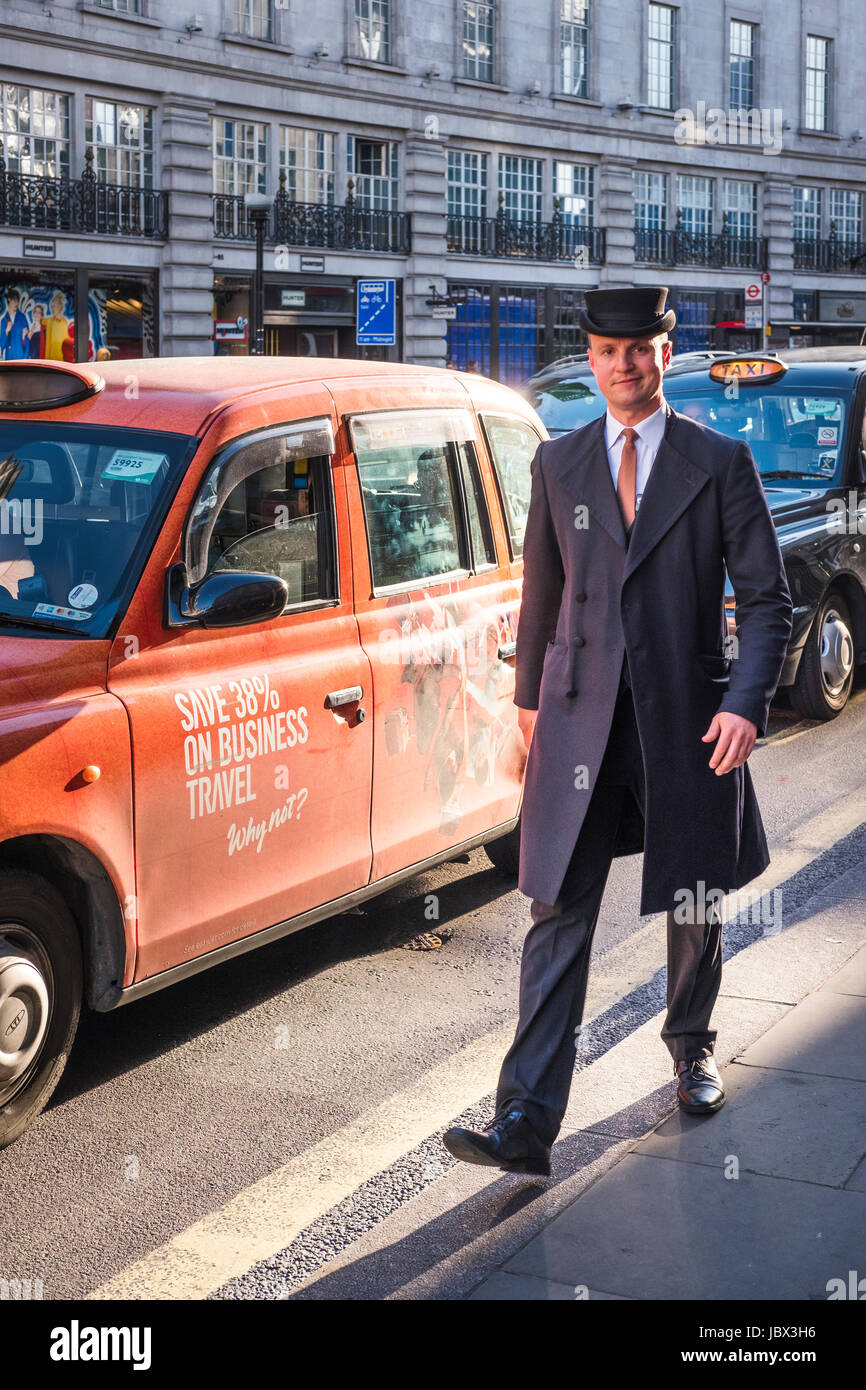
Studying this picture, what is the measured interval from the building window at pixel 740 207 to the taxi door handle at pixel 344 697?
4322cm

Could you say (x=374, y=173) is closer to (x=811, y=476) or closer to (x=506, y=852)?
(x=811, y=476)

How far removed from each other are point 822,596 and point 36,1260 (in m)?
7.08

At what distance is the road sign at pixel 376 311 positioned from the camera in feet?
72.2

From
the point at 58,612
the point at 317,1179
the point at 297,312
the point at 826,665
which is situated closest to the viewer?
the point at 317,1179

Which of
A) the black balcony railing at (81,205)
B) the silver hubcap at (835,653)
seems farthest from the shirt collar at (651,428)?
the black balcony railing at (81,205)

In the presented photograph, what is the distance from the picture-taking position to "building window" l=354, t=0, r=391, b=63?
3453 centimetres

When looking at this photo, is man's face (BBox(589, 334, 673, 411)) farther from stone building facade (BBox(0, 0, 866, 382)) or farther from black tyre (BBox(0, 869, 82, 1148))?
stone building facade (BBox(0, 0, 866, 382))

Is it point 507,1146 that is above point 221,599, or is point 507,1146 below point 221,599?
below

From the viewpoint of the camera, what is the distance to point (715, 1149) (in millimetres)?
3844

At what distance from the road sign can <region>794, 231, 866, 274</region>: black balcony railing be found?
2901 centimetres

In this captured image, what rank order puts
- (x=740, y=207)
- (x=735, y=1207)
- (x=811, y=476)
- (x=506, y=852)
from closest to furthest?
1. (x=735, y=1207)
2. (x=506, y=852)
3. (x=811, y=476)
4. (x=740, y=207)

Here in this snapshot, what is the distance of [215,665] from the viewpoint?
4.52m

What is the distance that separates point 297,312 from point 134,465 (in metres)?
29.6

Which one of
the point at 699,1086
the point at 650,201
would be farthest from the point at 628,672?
the point at 650,201
